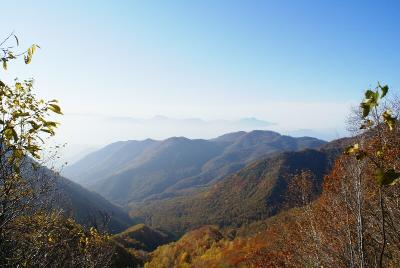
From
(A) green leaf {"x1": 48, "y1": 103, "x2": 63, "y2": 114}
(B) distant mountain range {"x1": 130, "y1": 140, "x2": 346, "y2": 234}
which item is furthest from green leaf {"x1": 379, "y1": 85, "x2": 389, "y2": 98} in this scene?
(B) distant mountain range {"x1": 130, "y1": 140, "x2": 346, "y2": 234}

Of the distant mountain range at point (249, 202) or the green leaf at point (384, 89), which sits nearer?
the green leaf at point (384, 89)

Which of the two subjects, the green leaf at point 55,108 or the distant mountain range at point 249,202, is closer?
the green leaf at point 55,108

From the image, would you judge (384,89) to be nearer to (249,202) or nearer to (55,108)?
(55,108)

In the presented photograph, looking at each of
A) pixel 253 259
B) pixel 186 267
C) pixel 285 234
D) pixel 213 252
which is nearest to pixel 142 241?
pixel 213 252

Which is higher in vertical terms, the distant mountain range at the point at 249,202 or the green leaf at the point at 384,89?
the green leaf at the point at 384,89

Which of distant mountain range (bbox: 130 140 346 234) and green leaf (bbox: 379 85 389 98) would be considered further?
distant mountain range (bbox: 130 140 346 234)

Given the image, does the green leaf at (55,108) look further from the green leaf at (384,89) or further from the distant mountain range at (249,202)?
the distant mountain range at (249,202)

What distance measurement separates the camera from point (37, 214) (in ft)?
35.5

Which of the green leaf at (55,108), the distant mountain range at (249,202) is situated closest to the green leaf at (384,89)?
the green leaf at (55,108)

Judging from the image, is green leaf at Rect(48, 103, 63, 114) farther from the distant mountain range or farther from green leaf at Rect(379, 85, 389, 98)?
the distant mountain range

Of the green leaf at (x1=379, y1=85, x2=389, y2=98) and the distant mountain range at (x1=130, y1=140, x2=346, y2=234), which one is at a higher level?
the green leaf at (x1=379, y1=85, x2=389, y2=98)

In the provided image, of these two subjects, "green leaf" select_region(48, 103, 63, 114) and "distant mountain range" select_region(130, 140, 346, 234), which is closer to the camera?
"green leaf" select_region(48, 103, 63, 114)

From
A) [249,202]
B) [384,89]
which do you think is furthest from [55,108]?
[249,202]

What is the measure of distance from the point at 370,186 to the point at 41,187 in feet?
61.6
